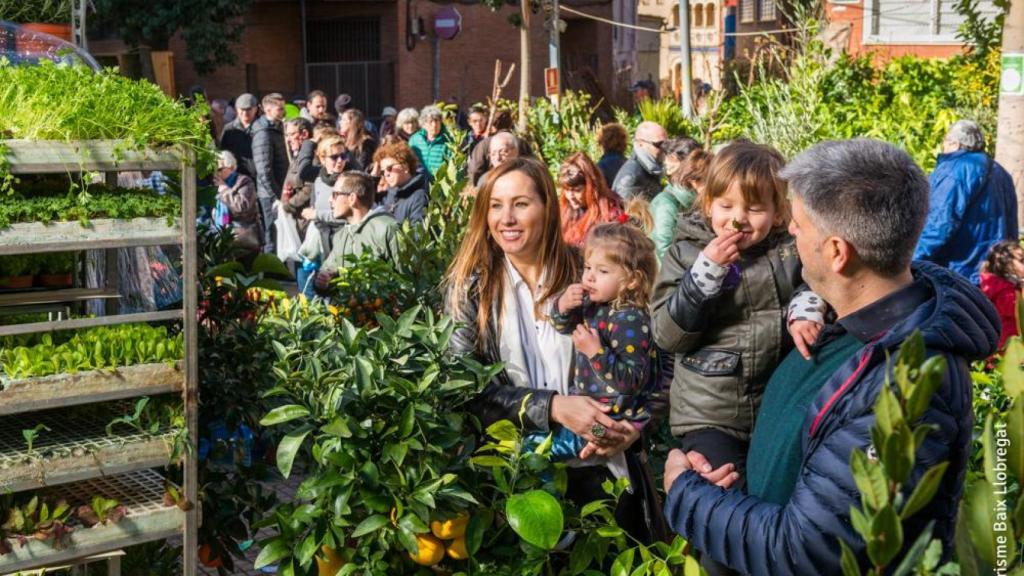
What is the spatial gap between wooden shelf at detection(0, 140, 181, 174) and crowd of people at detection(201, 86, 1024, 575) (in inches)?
35.2

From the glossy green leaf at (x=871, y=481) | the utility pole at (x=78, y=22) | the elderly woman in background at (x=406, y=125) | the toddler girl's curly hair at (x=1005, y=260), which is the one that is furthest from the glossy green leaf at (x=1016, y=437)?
the elderly woman in background at (x=406, y=125)

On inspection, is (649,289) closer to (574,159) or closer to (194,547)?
(194,547)

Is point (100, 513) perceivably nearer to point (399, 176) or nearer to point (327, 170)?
point (399, 176)

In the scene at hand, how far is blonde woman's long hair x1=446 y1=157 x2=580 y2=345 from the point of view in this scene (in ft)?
11.9

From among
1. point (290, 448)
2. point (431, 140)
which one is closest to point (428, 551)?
point (290, 448)

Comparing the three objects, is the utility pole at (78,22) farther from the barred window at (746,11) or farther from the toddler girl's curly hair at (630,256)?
the barred window at (746,11)

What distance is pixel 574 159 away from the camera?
24.3ft

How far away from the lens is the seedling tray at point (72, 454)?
3.23 metres

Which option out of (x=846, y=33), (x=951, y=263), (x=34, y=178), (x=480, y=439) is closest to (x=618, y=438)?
(x=480, y=439)

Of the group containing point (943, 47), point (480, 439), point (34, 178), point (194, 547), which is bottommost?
point (194, 547)

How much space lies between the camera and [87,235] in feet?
10.6

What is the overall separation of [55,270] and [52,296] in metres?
0.12

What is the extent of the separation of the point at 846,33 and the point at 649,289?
19131 mm

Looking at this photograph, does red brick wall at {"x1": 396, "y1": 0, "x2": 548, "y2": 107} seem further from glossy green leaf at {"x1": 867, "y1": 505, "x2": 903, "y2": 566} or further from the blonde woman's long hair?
glossy green leaf at {"x1": 867, "y1": 505, "x2": 903, "y2": 566}
